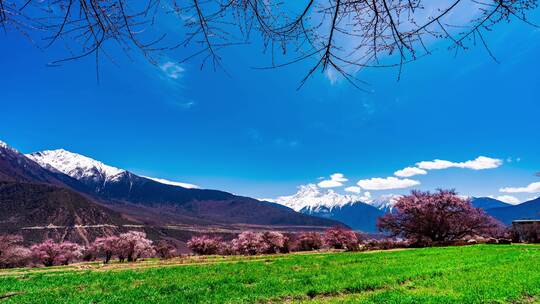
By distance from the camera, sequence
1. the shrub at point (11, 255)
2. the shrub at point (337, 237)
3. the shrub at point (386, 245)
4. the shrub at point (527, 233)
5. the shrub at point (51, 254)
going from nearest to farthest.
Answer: the shrub at point (527, 233)
the shrub at point (386, 245)
the shrub at point (11, 255)
the shrub at point (337, 237)
the shrub at point (51, 254)

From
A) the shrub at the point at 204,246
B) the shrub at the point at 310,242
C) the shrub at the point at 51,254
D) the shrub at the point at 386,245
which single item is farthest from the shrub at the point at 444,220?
the shrub at the point at 51,254

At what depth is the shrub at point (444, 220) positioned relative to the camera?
129ft

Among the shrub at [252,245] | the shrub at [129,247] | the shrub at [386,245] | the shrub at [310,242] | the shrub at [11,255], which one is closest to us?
the shrub at [386,245]

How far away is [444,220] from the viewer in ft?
129

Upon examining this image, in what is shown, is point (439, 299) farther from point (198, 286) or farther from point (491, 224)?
point (491, 224)

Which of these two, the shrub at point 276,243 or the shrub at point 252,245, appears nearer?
the shrub at point 276,243

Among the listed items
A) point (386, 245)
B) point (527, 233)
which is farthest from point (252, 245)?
point (527, 233)

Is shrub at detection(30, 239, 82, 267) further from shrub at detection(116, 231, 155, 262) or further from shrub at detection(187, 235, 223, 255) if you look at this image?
shrub at detection(187, 235, 223, 255)

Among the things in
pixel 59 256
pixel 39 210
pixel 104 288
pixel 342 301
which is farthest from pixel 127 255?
pixel 39 210

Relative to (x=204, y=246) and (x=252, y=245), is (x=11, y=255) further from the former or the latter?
(x=252, y=245)

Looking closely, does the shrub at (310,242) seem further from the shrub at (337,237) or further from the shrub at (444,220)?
the shrub at (444,220)

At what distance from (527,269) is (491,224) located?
112 feet

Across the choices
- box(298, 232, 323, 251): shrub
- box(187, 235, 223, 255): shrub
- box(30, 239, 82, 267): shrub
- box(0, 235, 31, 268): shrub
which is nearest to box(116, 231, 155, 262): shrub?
box(187, 235, 223, 255): shrub

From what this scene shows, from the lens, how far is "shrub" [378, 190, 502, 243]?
39.4 metres
